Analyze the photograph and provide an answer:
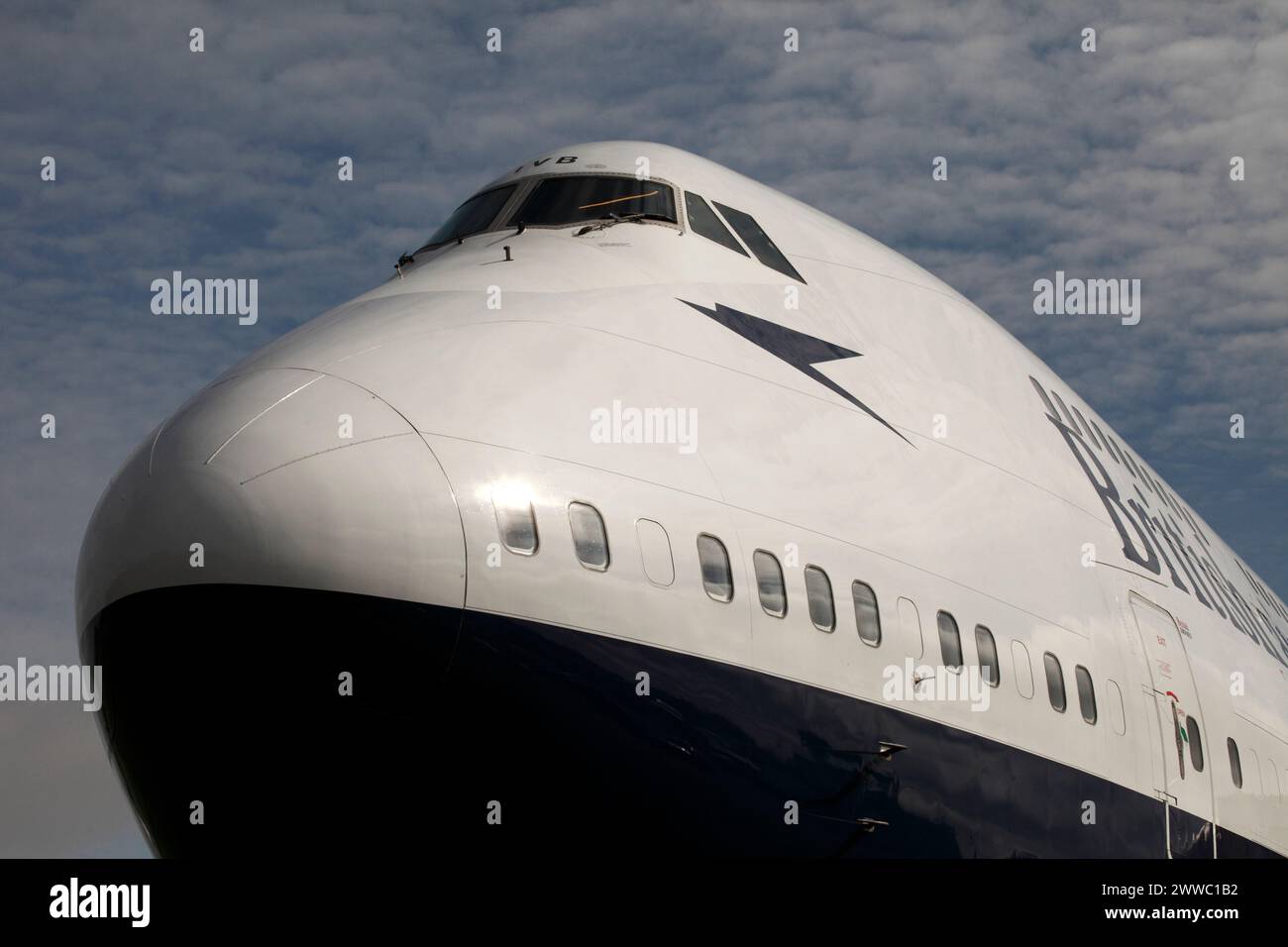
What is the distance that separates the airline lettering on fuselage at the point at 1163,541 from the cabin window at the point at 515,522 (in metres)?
8.17

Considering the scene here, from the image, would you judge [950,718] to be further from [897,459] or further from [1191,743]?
[1191,743]

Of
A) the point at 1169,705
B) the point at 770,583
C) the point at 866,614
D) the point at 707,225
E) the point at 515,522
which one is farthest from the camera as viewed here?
the point at 1169,705

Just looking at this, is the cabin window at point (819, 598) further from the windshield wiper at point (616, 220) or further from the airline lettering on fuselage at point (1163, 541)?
the airline lettering on fuselage at point (1163, 541)

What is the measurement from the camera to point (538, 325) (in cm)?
1040

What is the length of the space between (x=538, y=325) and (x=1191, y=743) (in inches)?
317

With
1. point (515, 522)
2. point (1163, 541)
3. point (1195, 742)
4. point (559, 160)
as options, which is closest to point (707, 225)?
point (559, 160)

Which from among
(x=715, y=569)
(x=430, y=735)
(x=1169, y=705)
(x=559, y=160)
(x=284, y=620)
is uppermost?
(x=559, y=160)

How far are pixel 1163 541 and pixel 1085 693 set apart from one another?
17.9 ft

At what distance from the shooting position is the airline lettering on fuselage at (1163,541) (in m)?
15.5

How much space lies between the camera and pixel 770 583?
9.63 m

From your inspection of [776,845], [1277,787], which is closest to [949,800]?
[776,845]

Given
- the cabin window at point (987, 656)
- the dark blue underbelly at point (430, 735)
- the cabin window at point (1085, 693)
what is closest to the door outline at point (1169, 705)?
the cabin window at point (1085, 693)

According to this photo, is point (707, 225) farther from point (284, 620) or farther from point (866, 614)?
point (284, 620)

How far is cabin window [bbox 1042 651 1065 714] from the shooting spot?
465 inches
